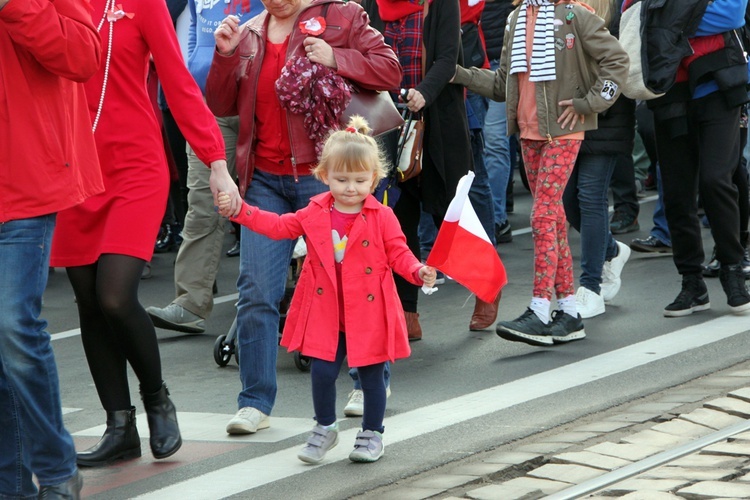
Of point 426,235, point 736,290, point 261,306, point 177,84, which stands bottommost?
point 426,235

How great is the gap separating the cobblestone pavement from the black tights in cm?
106

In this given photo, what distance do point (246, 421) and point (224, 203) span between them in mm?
996

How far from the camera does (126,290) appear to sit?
4902 millimetres

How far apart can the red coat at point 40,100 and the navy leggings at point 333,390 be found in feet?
4.04

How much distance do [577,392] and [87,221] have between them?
2348 millimetres

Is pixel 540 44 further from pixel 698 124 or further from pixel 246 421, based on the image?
pixel 246 421

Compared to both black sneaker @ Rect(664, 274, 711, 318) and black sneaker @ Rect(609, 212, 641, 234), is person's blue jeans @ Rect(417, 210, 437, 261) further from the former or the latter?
black sneaker @ Rect(664, 274, 711, 318)

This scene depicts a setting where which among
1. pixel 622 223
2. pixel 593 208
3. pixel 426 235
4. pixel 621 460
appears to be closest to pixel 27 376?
pixel 621 460

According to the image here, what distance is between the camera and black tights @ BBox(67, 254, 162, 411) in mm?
4887

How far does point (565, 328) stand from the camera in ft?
23.5

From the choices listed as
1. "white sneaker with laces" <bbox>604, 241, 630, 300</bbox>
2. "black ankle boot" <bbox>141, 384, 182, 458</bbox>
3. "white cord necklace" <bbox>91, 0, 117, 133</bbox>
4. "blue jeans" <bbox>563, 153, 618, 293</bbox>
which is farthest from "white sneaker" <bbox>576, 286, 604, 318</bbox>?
"white cord necklace" <bbox>91, 0, 117, 133</bbox>

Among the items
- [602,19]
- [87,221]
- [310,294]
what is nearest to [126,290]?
[87,221]

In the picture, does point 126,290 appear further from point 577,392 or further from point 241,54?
point 577,392

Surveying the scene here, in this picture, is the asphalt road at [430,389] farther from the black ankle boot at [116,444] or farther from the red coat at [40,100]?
the red coat at [40,100]
